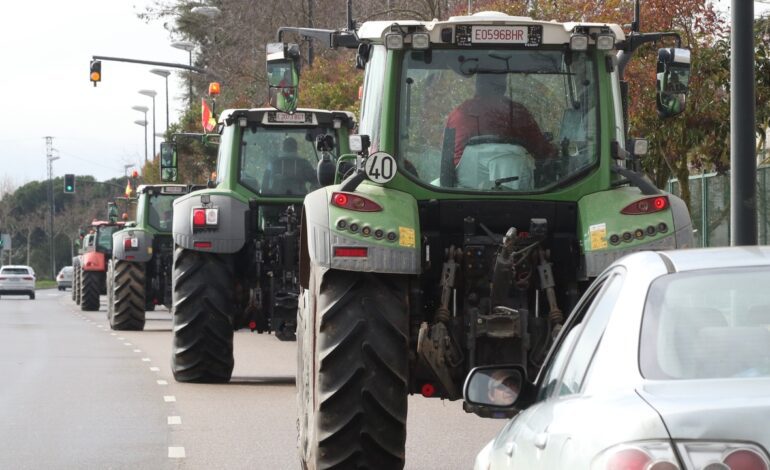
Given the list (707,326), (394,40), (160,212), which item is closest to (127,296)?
(160,212)

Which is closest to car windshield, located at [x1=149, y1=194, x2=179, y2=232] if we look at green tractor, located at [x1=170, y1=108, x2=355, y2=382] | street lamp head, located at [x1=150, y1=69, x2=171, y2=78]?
green tractor, located at [x1=170, y1=108, x2=355, y2=382]

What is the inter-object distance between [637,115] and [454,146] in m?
14.5

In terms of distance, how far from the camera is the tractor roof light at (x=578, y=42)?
10.1 m

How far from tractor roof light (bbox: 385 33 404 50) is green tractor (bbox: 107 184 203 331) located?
65.7 ft

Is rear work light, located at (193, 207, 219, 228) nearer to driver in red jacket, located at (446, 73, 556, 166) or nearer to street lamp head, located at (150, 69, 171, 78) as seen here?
driver in red jacket, located at (446, 73, 556, 166)

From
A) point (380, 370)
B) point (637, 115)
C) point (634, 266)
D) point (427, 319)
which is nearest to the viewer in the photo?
point (634, 266)

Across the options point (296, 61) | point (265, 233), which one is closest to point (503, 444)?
point (296, 61)

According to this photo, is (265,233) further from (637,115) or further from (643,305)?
(643,305)

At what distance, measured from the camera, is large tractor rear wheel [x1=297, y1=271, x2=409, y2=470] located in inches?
330

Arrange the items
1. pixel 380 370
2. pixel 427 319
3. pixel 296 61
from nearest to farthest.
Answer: pixel 380 370 < pixel 427 319 < pixel 296 61

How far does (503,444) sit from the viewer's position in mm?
5277

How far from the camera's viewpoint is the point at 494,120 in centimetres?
1004

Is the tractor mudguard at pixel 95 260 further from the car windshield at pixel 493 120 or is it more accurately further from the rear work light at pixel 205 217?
the car windshield at pixel 493 120

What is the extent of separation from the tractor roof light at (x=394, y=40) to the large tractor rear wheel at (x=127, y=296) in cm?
2057
